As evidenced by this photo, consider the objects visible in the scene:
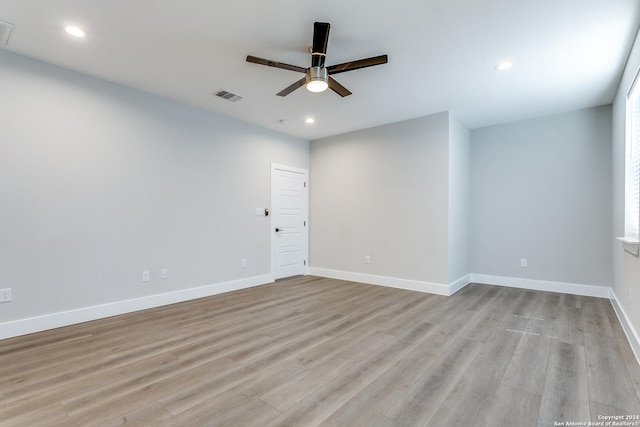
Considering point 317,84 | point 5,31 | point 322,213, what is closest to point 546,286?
point 322,213

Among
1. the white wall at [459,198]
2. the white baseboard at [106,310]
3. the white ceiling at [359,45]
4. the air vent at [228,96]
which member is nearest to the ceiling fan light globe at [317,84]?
the white ceiling at [359,45]

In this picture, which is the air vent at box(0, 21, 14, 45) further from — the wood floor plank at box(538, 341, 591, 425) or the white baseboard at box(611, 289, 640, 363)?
the white baseboard at box(611, 289, 640, 363)

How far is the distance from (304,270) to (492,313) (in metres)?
3.51

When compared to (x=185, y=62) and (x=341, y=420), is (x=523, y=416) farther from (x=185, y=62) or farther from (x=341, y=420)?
(x=185, y=62)

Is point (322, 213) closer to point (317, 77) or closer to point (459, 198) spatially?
point (459, 198)

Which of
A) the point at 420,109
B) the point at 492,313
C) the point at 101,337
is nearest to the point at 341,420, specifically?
the point at 101,337

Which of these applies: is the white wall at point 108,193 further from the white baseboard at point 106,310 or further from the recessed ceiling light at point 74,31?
the recessed ceiling light at point 74,31

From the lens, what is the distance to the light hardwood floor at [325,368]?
1827 millimetres

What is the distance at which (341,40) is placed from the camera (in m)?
2.82

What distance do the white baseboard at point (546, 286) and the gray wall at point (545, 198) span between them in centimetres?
7

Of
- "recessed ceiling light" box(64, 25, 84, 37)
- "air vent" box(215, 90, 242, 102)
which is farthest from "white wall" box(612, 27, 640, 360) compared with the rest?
"recessed ceiling light" box(64, 25, 84, 37)

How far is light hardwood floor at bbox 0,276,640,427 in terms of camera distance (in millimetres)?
1827

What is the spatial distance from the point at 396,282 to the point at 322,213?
200cm

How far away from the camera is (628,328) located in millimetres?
2932
